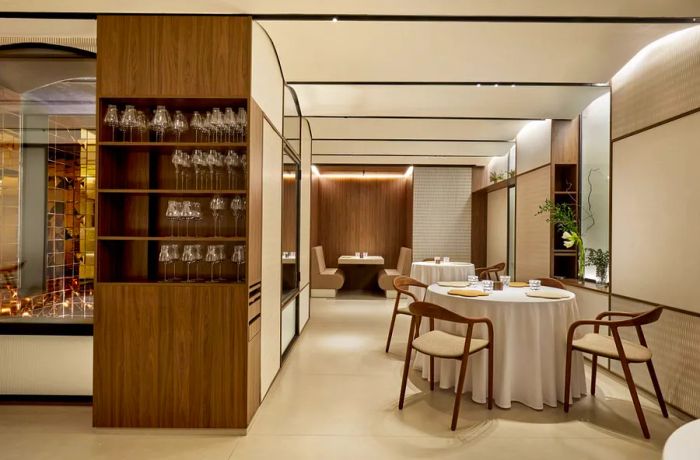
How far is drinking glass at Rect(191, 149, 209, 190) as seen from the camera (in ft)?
9.29

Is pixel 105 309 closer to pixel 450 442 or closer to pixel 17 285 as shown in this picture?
pixel 17 285

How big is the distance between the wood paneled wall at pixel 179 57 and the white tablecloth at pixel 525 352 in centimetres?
251

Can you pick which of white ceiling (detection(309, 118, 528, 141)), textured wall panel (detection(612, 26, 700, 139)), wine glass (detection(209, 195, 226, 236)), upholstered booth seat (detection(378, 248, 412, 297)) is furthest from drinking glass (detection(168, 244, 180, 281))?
upholstered booth seat (detection(378, 248, 412, 297))

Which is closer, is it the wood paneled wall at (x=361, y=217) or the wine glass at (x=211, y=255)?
the wine glass at (x=211, y=255)

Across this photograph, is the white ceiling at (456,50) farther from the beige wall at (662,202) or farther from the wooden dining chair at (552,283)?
the wooden dining chair at (552,283)

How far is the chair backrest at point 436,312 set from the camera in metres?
2.84

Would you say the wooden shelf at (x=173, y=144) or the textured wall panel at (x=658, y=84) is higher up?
the textured wall panel at (x=658, y=84)

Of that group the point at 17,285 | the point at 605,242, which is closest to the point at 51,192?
the point at 17,285

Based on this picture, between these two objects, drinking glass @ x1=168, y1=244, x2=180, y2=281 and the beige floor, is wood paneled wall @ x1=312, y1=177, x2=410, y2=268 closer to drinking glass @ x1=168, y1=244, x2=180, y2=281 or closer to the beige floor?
the beige floor

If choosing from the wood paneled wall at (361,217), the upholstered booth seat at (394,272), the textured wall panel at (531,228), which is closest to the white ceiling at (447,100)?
the textured wall panel at (531,228)

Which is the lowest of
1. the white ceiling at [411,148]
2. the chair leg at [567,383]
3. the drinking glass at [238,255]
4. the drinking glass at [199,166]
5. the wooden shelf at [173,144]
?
the chair leg at [567,383]

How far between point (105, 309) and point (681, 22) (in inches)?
178

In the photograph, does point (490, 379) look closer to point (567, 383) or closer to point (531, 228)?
point (567, 383)

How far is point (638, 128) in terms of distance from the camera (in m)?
3.60
